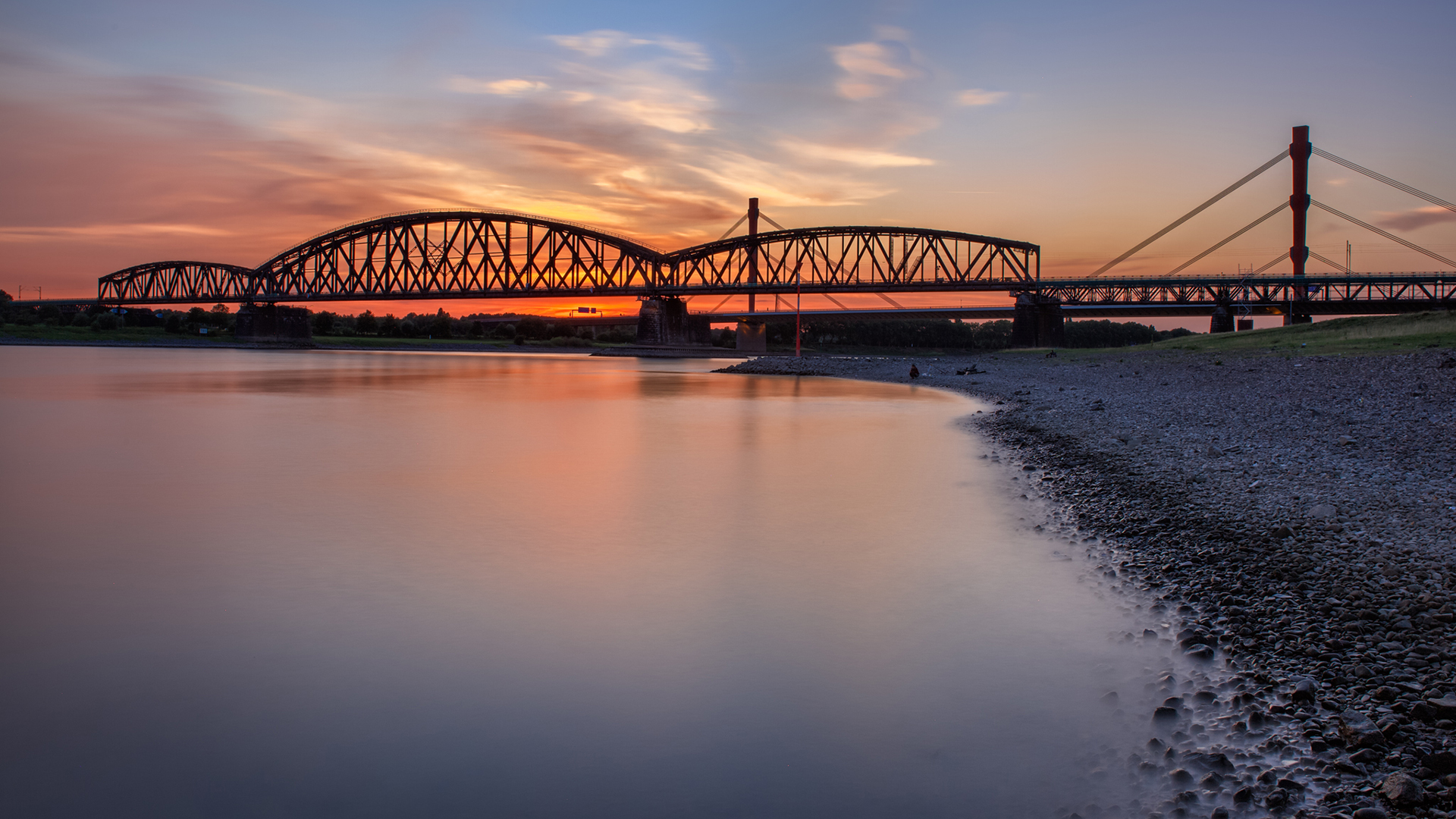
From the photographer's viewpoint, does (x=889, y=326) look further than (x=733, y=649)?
Yes

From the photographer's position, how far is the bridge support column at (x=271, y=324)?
165000mm

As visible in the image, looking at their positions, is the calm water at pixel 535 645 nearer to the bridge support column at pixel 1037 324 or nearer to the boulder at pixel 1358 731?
the boulder at pixel 1358 731

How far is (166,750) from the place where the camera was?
554 centimetres

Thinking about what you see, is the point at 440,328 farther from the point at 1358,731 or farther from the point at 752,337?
the point at 1358,731

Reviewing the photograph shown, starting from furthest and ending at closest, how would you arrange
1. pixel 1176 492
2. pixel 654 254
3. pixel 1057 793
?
pixel 654 254 < pixel 1176 492 < pixel 1057 793

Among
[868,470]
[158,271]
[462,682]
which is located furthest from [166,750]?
[158,271]

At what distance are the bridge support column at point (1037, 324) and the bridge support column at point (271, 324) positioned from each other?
128940 millimetres

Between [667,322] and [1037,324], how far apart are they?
6496 centimetres

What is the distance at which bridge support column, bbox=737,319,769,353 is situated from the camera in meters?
150

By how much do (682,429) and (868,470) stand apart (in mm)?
10517

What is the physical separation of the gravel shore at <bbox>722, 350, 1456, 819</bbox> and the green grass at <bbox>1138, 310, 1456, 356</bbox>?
15.5 m

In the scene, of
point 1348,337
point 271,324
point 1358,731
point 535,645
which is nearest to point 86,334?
point 271,324

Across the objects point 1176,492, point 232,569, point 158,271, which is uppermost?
point 158,271

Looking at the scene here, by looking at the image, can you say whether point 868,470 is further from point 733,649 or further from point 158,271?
point 158,271
